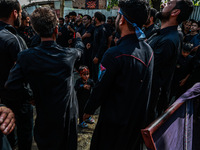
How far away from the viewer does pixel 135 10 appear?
4.67 ft

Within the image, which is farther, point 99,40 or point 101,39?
point 99,40

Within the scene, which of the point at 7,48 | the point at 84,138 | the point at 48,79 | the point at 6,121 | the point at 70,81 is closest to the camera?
the point at 6,121

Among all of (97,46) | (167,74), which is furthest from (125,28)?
(97,46)

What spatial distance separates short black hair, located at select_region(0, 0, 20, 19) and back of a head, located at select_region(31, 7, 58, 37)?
878mm

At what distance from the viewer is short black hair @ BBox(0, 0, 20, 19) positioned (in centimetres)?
206

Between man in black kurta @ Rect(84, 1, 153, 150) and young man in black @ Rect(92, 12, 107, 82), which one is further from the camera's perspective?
young man in black @ Rect(92, 12, 107, 82)

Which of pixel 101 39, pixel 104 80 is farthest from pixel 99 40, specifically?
pixel 104 80

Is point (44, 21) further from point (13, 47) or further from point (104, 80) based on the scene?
point (104, 80)

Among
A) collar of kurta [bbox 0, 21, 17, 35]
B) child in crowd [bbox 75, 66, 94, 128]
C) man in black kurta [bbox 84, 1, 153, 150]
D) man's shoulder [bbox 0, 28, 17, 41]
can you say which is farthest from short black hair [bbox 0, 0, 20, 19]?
man in black kurta [bbox 84, 1, 153, 150]

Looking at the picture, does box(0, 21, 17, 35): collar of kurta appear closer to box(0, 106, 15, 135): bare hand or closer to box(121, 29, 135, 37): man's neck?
box(0, 106, 15, 135): bare hand

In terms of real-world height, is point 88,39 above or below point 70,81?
above

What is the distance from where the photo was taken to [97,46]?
5.11 meters

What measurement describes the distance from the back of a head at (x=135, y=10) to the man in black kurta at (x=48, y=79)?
2.44 feet

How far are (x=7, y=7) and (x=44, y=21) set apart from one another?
1033 mm
